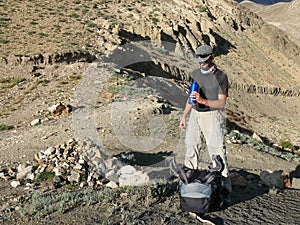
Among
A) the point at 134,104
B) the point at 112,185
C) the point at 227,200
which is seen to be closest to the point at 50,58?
the point at 134,104

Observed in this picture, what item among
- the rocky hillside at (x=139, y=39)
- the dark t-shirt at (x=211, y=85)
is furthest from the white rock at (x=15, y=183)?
the rocky hillside at (x=139, y=39)

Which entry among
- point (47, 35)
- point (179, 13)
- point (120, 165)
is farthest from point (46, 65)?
point (179, 13)

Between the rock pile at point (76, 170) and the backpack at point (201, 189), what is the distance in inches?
52.7

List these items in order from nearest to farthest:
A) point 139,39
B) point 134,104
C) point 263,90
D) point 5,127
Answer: point 5,127, point 134,104, point 139,39, point 263,90

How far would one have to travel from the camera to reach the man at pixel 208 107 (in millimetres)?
5102

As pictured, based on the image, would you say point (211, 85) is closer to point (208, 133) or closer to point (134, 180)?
point (208, 133)

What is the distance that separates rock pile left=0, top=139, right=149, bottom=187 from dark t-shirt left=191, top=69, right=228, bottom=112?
1.97m

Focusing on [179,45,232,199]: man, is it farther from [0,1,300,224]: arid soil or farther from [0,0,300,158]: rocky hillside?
[0,0,300,158]: rocky hillside

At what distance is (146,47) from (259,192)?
22445mm

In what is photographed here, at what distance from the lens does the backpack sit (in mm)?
5059

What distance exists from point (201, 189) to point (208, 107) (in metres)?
1.11

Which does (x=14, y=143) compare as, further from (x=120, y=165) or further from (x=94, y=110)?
(x=120, y=165)

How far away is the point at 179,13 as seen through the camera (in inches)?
1406

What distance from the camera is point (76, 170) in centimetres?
743
